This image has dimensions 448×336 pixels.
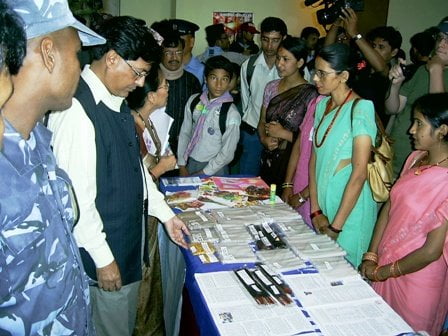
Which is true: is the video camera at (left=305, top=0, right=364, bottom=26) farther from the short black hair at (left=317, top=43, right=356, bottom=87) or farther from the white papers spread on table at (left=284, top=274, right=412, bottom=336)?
the white papers spread on table at (left=284, top=274, right=412, bottom=336)

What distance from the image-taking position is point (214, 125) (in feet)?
10.5

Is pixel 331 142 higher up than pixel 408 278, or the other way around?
pixel 331 142

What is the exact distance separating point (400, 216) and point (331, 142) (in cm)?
56

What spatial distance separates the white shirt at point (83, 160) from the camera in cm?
147

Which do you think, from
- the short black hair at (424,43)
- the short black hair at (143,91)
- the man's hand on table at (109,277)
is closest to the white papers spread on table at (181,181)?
the short black hair at (143,91)

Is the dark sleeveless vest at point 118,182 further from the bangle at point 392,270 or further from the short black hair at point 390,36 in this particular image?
the short black hair at point 390,36

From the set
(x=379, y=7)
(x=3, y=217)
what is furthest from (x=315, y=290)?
(x=379, y=7)

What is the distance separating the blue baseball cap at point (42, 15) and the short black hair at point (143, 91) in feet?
4.10

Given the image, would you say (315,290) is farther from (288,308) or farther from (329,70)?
(329,70)

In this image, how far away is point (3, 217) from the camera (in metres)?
0.93

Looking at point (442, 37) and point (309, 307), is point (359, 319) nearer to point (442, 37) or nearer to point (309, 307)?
point (309, 307)

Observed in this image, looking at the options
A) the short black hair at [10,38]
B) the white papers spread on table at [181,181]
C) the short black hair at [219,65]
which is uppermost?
the short black hair at [10,38]

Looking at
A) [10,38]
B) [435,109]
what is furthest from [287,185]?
[10,38]

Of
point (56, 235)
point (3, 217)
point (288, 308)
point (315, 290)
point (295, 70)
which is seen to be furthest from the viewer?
point (295, 70)
